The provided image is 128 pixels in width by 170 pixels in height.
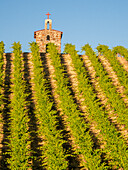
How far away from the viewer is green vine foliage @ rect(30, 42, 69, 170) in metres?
7.69

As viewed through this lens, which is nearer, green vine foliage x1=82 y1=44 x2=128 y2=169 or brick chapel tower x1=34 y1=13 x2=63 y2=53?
green vine foliage x1=82 y1=44 x2=128 y2=169

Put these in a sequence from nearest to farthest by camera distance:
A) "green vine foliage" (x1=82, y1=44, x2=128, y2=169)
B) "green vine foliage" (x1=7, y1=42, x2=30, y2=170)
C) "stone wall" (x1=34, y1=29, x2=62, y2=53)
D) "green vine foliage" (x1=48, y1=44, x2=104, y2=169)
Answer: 1. "green vine foliage" (x1=7, y1=42, x2=30, y2=170)
2. "green vine foliage" (x1=48, y1=44, x2=104, y2=169)
3. "green vine foliage" (x1=82, y1=44, x2=128, y2=169)
4. "stone wall" (x1=34, y1=29, x2=62, y2=53)

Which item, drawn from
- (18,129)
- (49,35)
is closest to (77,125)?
(18,129)

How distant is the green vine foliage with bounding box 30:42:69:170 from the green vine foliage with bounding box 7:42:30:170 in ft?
2.03

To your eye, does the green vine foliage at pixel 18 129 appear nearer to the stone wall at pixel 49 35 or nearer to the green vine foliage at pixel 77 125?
the green vine foliage at pixel 77 125

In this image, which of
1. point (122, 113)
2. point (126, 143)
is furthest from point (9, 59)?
point (126, 143)

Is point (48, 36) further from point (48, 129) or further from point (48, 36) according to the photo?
point (48, 129)

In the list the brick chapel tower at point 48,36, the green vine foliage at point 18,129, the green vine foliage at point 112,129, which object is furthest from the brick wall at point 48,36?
the green vine foliage at point 18,129

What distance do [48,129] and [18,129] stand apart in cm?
113

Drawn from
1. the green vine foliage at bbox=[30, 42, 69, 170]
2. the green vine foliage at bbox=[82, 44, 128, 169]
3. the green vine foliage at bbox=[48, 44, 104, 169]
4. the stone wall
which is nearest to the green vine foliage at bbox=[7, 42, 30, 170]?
the green vine foliage at bbox=[30, 42, 69, 170]

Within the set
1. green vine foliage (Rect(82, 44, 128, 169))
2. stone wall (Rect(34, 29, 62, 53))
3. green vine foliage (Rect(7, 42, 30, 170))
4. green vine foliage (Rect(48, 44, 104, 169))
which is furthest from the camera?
stone wall (Rect(34, 29, 62, 53))

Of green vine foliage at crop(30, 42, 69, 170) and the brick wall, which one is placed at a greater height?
the brick wall

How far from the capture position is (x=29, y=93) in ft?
37.3

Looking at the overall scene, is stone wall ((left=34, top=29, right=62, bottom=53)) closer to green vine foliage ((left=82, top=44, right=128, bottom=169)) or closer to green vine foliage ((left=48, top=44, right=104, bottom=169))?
green vine foliage ((left=82, top=44, right=128, bottom=169))
